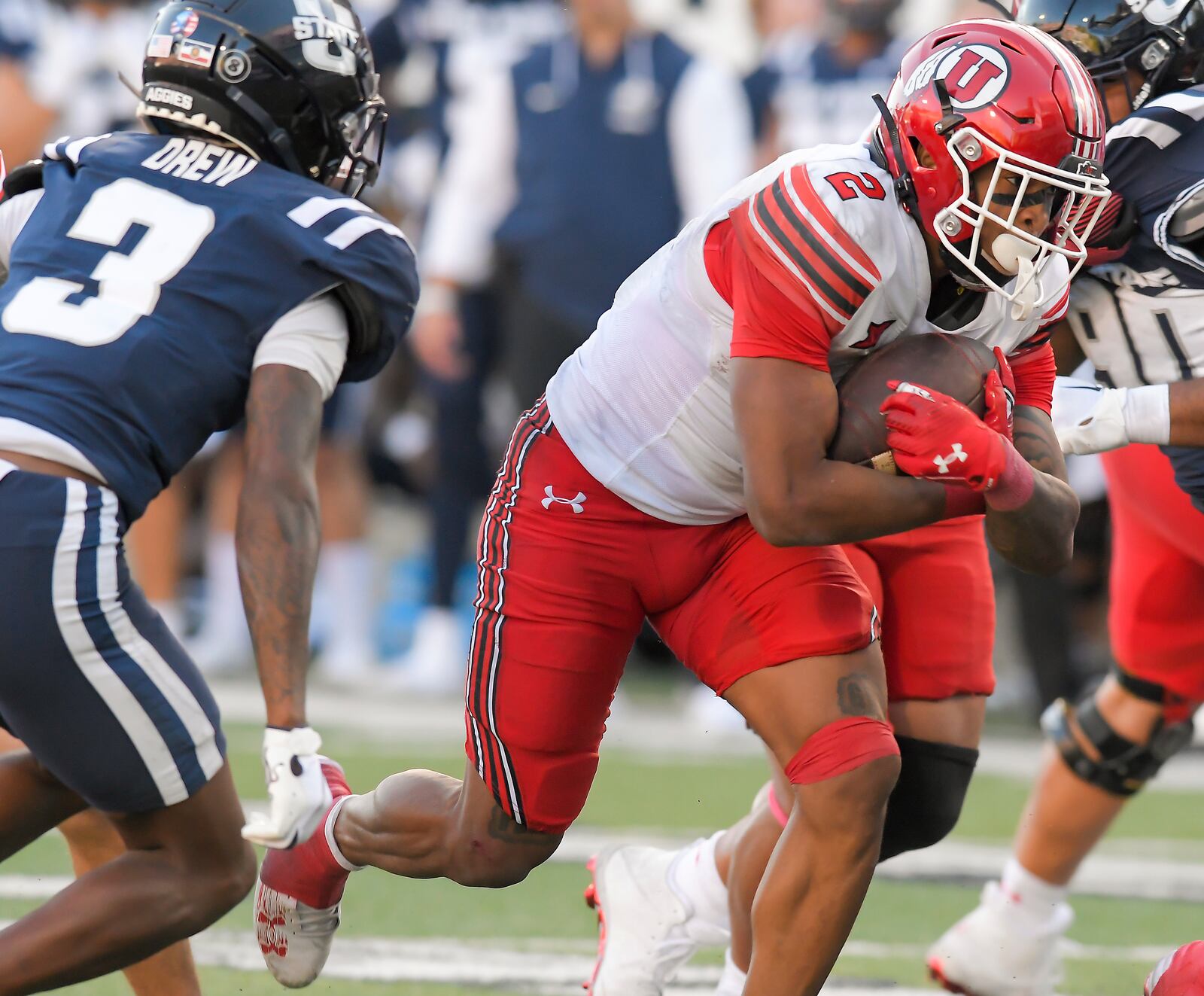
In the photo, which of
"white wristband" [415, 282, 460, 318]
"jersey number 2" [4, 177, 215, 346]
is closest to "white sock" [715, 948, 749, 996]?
"jersey number 2" [4, 177, 215, 346]

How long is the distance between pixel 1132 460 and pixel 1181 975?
1238 mm

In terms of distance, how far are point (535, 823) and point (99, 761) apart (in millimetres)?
735

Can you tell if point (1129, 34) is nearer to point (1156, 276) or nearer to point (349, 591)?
point (1156, 276)

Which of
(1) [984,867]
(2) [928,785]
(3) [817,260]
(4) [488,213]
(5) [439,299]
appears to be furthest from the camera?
(5) [439,299]

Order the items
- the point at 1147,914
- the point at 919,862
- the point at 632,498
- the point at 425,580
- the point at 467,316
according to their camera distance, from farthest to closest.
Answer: the point at 425,580 < the point at 467,316 < the point at 919,862 < the point at 1147,914 < the point at 632,498

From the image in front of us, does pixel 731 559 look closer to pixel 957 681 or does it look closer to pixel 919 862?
pixel 957 681

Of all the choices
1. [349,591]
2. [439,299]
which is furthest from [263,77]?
[349,591]

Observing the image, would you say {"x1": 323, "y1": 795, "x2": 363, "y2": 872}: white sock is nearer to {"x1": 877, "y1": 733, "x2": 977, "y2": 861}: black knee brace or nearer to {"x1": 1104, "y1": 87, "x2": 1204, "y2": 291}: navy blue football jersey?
{"x1": 877, "y1": 733, "x2": 977, "y2": 861}: black knee brace

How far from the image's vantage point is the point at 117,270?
292 cm

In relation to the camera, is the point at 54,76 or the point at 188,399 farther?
the point at 54,76

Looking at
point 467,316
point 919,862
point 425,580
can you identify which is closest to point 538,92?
point 467,316

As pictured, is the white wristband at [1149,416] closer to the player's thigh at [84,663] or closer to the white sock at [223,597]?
the player's thigh at [84,663]

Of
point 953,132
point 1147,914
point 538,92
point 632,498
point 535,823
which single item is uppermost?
point 953,132

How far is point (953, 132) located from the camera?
2811 mm
